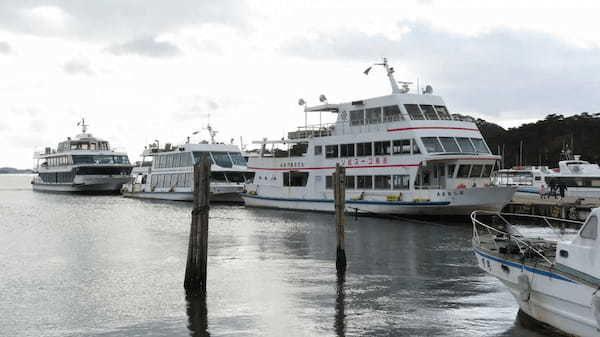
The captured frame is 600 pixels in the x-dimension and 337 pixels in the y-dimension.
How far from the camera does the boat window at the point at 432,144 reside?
3722 cm

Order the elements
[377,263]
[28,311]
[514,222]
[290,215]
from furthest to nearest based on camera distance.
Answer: [290,215]
[514,222]
[377,263]
[28,311]

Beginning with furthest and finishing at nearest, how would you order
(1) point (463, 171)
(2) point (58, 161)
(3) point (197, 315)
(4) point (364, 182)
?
(2) point (58, 161)
(4) point (364, 182)
(1) point (463, 171)
(3) point (197, 315)

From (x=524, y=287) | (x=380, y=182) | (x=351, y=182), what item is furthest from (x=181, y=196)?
(x=524, y=287)

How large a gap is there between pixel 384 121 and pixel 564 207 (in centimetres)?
1167

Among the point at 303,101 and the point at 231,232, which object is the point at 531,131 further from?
the point at 231,232

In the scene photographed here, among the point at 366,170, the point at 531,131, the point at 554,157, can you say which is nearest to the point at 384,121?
the point at 366,170

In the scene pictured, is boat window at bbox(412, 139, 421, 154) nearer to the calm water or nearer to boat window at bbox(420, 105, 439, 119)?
boat window at bbox(420, 105, 439, 119)

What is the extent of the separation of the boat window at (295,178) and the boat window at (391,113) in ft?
26.6

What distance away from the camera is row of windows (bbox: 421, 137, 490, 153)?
37281 millimetres

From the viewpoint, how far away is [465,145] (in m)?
37.9

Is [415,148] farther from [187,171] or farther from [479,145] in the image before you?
[187,171]

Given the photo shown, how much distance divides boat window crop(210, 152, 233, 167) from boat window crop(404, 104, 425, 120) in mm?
25608

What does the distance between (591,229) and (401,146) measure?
26.0 m

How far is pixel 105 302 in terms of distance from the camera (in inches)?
678
